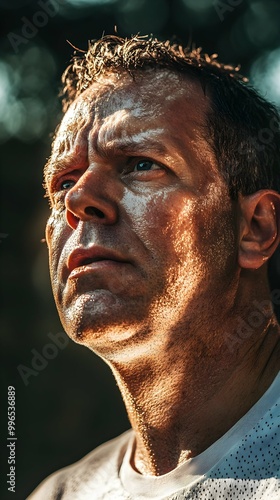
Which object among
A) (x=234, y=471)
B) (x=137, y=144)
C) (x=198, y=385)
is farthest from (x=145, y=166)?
(x=234, y=471)

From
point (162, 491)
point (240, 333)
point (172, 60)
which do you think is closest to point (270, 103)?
point (172, 60)

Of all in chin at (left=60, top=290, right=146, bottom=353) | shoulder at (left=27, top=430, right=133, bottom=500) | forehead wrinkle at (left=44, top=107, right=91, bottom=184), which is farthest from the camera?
shoulder at (left=27, top=430, right=133, bottom=500)

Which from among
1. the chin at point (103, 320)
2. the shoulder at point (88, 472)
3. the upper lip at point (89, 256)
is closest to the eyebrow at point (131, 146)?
the upper lip at point (89, 256)

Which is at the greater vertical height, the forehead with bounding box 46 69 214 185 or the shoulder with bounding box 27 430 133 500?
the forehead with bounding box 46 69 214 185

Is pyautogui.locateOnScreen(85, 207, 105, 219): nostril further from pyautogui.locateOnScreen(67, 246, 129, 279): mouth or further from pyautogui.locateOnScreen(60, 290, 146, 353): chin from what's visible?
pyautogui.locateOnScreen(60, 290, 146, 353): chin

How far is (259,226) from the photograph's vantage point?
2371mm

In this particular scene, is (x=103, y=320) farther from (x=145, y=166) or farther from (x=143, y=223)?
(x=145, y=166)

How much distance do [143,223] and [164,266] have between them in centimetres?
12

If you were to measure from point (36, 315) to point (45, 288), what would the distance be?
140 millimetres

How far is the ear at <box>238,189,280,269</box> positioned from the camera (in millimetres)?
2338

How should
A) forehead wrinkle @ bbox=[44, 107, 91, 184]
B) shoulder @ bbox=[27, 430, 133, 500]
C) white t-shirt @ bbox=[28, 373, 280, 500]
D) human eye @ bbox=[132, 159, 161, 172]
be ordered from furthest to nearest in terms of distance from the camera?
shoulder @ bbox=[27, 430, 133, 500]
forehead wrinkle @ bbox=[44, 107, 91, 184]
human eye @ bbox=[132, 159, 161, 172]
white t-shirt @ bbox=[28, 373, 280, 500]

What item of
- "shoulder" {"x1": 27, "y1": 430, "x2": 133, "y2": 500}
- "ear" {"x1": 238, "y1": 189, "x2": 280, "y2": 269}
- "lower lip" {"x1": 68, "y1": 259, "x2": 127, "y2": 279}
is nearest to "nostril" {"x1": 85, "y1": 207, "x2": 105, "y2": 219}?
"lower lip" {"x1": 68, "y1": 259, "x2": 127, "y2": 279}

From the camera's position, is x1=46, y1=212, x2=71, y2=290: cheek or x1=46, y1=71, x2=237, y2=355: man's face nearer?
x1=46, y1=71, x2=237, y2=355: man's face

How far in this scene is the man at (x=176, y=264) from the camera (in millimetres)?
2156
